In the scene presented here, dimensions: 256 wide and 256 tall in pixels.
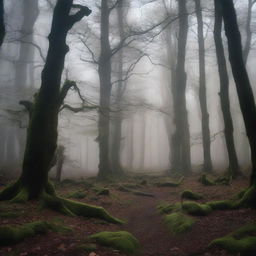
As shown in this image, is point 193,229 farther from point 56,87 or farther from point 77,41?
point 77,41

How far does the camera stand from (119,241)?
655 centimetres

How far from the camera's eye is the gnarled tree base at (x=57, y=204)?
9062mm

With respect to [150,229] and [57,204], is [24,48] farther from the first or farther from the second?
[150,229]

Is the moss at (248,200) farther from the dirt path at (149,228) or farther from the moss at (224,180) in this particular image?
the moss at (224,180)

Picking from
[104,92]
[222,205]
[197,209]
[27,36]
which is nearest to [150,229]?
[197,209]

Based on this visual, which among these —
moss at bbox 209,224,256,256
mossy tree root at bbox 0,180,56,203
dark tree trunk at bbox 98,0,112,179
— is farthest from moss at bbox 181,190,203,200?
dark tree trunk at bbox 98,0,112,179

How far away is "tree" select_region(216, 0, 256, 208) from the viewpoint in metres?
8.98

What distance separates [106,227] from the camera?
8.64 m

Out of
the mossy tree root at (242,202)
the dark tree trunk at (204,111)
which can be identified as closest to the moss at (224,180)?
the mossy tree root at (242,202)

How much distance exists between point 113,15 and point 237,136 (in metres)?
23.9

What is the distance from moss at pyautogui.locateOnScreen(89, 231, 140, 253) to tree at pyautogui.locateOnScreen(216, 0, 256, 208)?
160 inches

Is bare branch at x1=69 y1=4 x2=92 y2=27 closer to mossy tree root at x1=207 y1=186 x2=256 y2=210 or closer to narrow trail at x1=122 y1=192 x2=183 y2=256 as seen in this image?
narrow trail at x1=122 y1=192 x2=183 y2=256

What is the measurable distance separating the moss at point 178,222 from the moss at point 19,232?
342 cm

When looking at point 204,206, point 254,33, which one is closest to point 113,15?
point 254,33
